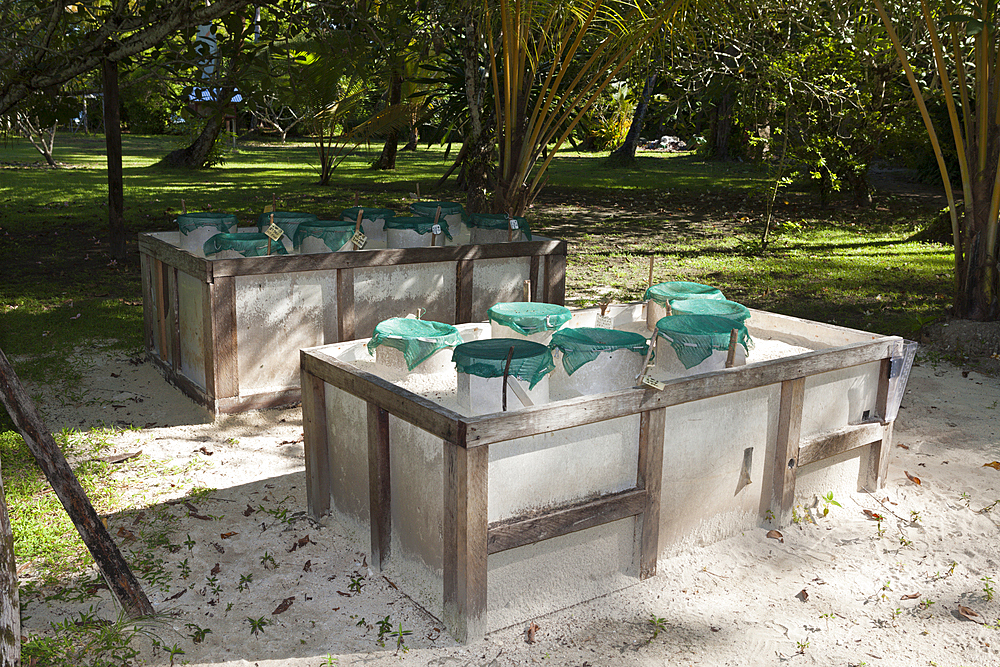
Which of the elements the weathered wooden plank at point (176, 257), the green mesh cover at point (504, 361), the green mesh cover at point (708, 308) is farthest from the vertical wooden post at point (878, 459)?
the weathered wooden plank at point (176, 257)

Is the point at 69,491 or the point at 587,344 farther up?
the point at 587,344

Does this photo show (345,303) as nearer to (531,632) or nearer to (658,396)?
(658,396)

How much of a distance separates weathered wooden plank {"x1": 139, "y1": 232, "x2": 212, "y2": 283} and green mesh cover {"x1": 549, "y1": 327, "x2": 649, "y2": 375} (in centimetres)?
263

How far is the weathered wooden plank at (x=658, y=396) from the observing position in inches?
119

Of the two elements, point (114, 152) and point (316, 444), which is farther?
point (114, 152)

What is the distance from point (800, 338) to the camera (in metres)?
4.63

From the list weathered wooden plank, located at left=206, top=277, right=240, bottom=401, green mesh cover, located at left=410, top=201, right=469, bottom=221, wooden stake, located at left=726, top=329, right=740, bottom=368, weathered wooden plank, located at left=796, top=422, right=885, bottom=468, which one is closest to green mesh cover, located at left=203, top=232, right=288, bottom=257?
weathered wooden plank, located at left=206, top=277, right=240, bottom=401

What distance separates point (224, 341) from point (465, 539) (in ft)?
9.65

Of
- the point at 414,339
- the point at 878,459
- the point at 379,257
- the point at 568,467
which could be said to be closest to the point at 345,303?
the point at 379,257

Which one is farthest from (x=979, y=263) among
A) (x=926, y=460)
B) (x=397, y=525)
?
(x=397, y=525)

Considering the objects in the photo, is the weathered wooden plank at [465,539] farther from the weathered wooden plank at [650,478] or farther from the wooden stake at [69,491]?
the wooden stake at [69,491]

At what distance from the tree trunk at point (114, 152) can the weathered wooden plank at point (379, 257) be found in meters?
4.07

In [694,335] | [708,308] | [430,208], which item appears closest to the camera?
[694,335]

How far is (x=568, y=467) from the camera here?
3316mm
